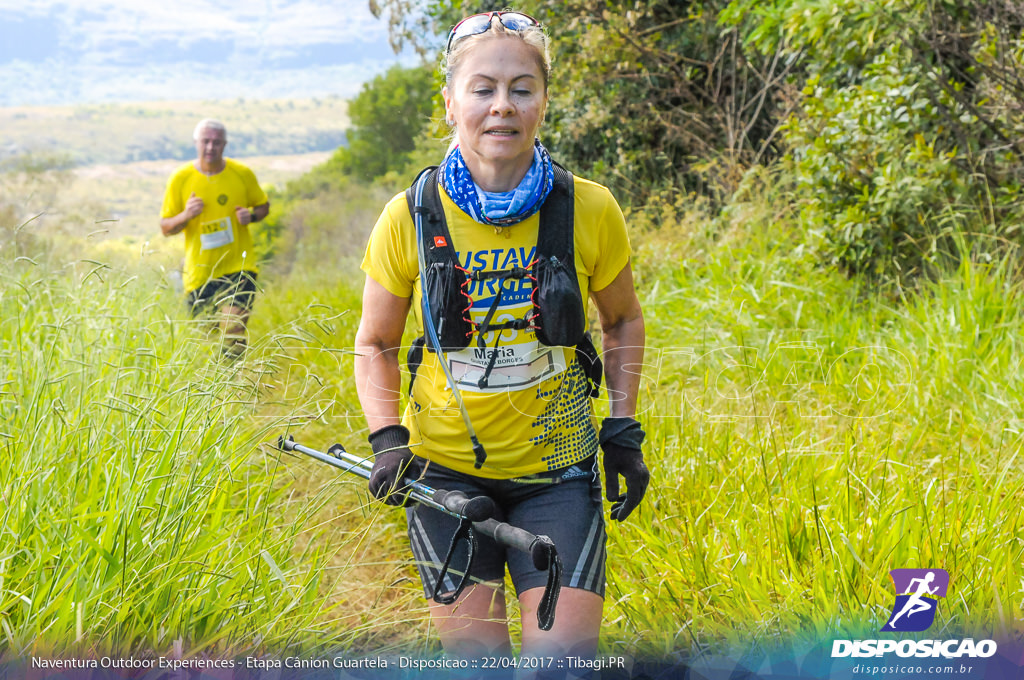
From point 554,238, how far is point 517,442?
1.74ft

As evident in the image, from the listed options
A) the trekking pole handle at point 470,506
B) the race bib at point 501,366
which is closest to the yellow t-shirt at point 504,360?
the race bib at point 501,366

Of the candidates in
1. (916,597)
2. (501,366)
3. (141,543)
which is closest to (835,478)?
(916,597)

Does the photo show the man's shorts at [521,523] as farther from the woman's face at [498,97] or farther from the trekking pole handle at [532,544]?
the woman's face at [498,97]

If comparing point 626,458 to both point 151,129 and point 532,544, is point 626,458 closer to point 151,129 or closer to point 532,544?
point 532,544

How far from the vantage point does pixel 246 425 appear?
3.55 meters

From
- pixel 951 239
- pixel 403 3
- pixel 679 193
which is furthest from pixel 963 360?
pixel 403 3

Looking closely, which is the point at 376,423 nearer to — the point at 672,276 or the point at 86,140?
the point at 672,276

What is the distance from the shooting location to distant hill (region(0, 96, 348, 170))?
199 feet

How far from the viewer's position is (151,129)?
258 feet

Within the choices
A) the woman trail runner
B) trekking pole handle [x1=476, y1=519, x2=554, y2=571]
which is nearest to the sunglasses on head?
the woman trail runner

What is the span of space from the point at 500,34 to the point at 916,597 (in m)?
1.92

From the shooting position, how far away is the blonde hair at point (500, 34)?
7.02 feet

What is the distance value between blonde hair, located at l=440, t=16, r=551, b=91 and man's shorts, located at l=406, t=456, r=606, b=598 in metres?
1.04

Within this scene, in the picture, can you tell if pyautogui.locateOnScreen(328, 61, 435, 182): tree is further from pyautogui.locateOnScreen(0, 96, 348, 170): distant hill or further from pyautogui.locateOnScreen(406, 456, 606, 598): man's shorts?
pyautogui.locateOnScreen(406, 456, 606, 598): man's shorts
